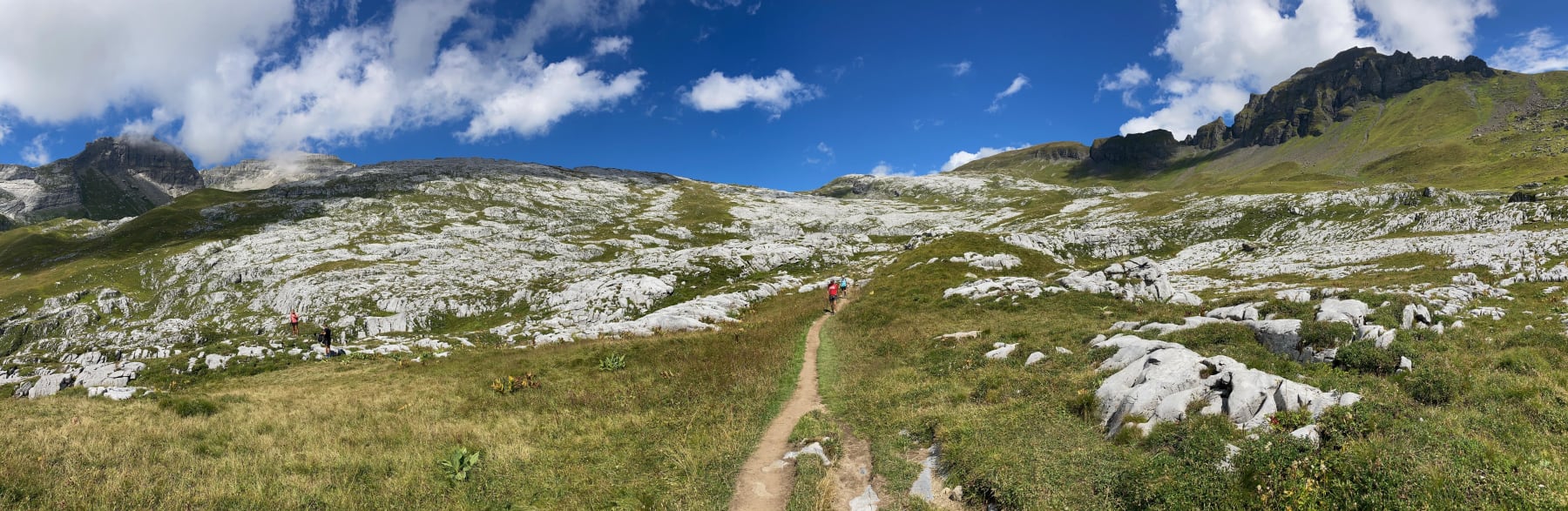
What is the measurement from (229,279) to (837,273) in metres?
87.3

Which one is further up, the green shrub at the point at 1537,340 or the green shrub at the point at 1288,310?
the green shrub at the point at 1288,310

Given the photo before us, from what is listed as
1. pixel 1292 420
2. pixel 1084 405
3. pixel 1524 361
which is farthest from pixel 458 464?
pixel 1524 361

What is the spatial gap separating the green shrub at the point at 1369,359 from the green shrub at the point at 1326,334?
4.54 feet

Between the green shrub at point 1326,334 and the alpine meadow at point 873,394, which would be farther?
the green shrub at point 1326,334

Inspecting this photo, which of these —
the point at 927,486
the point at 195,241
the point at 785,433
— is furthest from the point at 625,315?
the point at 195,241

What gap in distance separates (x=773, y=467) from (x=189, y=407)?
21323mm

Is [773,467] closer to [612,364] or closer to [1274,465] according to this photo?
[1274,465]

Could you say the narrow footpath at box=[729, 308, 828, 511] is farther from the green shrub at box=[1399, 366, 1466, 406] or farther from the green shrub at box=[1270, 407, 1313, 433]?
the green shrub at box=[1399, 366, 1466, 406]

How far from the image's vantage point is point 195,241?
101 meters

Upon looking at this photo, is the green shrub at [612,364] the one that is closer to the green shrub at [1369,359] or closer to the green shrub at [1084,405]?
the green shrub at [1084,405]

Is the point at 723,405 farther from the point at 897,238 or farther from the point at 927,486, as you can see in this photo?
the point at 897,238

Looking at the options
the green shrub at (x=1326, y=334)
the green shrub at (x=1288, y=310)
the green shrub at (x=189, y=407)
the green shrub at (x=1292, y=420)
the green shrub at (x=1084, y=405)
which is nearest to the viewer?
the green shrub at (x=1292, y=420)

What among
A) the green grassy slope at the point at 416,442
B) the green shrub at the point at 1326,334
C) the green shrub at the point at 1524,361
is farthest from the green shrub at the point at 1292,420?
the green grassy slope at the point at 416,442

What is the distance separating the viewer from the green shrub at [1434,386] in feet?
37.9
